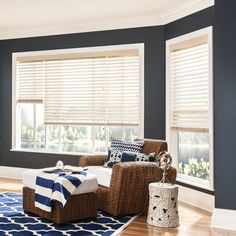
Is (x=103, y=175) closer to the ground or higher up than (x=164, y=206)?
higher up

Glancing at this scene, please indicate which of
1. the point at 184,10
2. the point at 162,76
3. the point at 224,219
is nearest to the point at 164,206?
the point at 224,219

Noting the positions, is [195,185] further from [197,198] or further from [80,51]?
[80,51]

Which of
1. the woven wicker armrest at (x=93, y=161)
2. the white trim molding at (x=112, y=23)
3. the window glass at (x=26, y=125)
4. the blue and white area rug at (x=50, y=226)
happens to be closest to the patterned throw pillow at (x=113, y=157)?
the woven wicker armrest at (x=93, y=161)

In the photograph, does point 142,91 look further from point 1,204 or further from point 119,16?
point 1,204

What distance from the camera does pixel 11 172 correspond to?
6863mm

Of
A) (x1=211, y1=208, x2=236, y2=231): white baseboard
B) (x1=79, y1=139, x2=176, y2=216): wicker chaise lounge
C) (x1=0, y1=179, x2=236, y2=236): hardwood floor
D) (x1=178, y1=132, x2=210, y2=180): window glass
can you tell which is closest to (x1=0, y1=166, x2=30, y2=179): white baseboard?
(x1=79, y1=139, x2=176, y2=216): wicker chaise lounge

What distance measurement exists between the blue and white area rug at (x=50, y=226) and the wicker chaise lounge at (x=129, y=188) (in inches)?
5.0

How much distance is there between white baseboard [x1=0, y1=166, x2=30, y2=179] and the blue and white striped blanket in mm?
2917

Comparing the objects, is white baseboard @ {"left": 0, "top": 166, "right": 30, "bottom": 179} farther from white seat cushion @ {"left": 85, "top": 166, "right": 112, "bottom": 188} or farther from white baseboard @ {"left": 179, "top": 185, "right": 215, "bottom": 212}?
white baseboard @ {"left": 179, "top": 185, "right": 215, "bottom": 212}

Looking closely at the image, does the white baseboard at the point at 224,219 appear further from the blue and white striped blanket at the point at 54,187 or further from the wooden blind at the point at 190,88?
the blue and white striped blanket at the point at 54,187

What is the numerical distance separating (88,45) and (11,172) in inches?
111

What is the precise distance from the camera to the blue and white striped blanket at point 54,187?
374cm

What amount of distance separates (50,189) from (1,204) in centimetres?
128

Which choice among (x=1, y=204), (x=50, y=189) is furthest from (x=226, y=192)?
(x=1, y=204)
